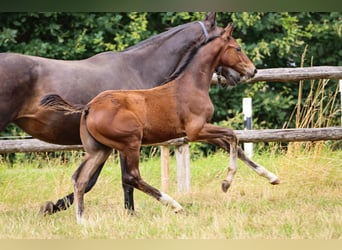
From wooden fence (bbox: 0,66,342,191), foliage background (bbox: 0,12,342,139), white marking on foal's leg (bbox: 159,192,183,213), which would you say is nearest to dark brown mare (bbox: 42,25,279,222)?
white marking on foal's leg (bbox: 159,192,183,213)

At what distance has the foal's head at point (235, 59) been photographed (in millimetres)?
4984

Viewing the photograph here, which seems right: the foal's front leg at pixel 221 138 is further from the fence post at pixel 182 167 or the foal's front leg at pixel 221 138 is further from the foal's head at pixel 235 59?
the fence post at pixel 182 167

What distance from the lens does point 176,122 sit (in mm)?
4840

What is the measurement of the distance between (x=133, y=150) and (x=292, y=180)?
196 cm

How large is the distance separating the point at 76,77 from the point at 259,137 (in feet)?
6.08

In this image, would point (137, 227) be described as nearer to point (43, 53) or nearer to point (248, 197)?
point (248, 197)

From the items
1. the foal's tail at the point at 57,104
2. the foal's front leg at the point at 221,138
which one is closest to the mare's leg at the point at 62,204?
the foal's tail at the point at 57,104

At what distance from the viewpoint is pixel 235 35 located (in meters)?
8.59

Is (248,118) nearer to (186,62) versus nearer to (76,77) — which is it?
(186,62)

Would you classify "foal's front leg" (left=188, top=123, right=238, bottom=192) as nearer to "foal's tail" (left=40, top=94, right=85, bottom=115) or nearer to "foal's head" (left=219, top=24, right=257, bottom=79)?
"foal's head" (left=219, top=24, right=257, bottom=79)

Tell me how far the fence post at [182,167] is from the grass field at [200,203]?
138mm

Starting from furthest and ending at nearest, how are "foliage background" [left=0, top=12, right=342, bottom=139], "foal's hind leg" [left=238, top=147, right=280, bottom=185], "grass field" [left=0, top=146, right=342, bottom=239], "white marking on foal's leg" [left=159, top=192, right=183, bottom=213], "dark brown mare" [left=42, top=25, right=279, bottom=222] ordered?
"foliage background" [left=0, top=12, right=342, bottom=139]
"foal's hind leg" [left=238, top=147, right=280, bottom=185]
"white marking on foal's leg" [left=159, top=192, right=183, bottom=213]
"dark brown mare" [left=42, top=25, right=279, bottom=222]
"grass field" [left=0, top=146, right=342, bottom=239]

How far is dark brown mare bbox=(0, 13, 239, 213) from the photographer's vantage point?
4805mm

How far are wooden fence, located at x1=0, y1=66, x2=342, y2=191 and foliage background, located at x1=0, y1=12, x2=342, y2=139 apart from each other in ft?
5.78
